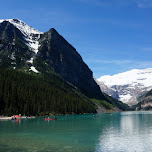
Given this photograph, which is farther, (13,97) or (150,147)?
(13,97)

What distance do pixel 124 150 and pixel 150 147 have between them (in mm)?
8394

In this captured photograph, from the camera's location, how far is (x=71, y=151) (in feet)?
149

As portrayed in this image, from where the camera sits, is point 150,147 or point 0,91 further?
point 0,91

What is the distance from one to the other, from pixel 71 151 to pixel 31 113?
153m

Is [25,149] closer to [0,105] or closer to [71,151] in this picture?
[71,151]

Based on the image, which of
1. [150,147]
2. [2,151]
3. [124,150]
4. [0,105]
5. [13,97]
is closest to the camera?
[2,151]

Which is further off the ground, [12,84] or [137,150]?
[12,84]

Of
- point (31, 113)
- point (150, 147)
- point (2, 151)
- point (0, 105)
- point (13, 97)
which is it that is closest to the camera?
point (2, 151)

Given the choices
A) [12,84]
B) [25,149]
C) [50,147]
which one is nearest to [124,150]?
[50,147]

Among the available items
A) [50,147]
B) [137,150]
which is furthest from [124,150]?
[50,147]

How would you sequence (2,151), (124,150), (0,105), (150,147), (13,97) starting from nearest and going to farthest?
1. (2,151)
2. (124,150)
3. (150,147)
4. (0,105)
5. (13,97)

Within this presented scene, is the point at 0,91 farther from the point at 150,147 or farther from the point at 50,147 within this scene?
the point at 150,147

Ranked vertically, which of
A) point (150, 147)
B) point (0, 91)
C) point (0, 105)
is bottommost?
point (150, 147)

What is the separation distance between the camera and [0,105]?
163m
